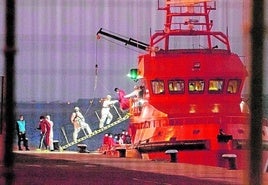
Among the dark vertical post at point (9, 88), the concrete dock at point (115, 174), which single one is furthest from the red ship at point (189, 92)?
the dark vertical post at point (9, 88)

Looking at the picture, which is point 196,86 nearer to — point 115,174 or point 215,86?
point 215,86

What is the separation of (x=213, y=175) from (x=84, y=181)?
2.41 metres

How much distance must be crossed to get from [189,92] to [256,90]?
703 inches

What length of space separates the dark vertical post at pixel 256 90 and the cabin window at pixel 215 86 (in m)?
18.0

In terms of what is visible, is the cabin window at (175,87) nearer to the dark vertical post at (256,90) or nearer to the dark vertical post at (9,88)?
the dark vertical post at (9,88)

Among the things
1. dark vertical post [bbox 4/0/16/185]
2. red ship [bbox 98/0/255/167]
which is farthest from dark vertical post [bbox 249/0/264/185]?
Result: red ship [bbox 98/0/255/167]

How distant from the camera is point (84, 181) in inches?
392

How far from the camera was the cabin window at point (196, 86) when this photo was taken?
813 inches

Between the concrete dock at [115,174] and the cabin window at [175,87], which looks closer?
the concrete dock at [115,174]

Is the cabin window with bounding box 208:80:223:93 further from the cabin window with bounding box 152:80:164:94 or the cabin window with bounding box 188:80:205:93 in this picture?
the cabin window with bounding box 152:80:164:94

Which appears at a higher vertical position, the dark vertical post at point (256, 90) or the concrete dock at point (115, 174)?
the dark vertical post at point (256, 90)

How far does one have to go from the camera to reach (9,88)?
296cm

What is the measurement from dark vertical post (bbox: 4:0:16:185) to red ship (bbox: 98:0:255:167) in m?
16.1

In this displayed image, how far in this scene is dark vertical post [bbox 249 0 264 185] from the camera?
8.65 feet
